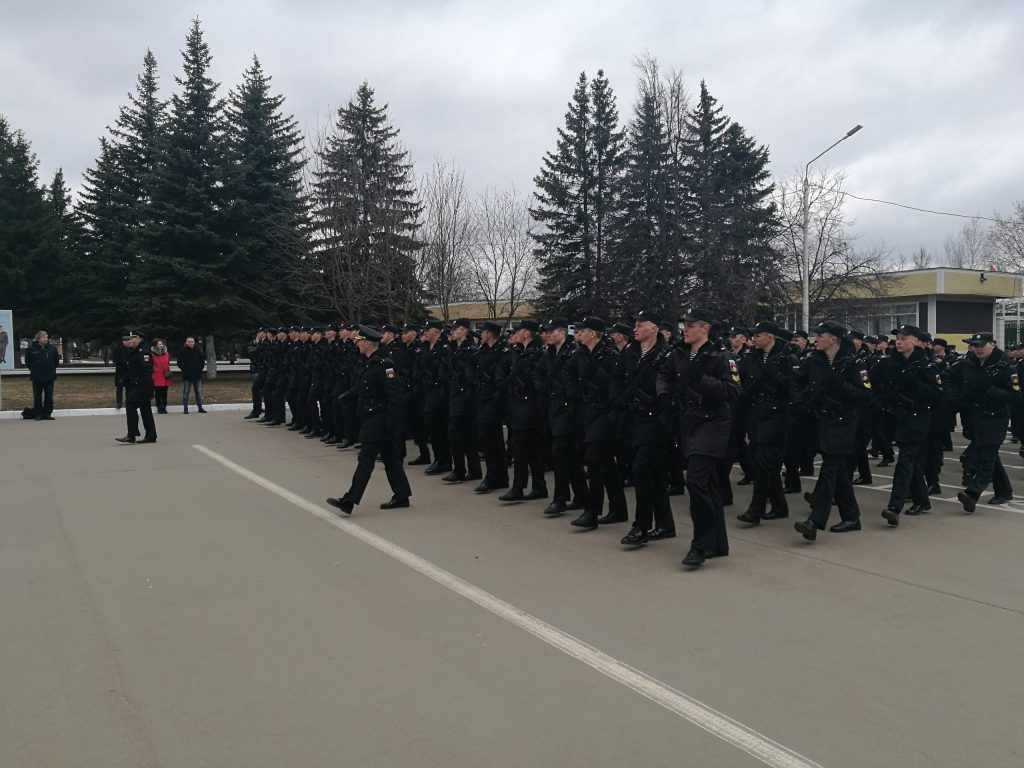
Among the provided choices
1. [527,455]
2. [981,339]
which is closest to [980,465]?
[981,339]

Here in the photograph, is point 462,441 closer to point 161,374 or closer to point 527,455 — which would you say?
point 527,455

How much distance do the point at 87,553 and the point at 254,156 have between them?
29.7m

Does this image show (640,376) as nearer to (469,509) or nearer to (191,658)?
(469,509)

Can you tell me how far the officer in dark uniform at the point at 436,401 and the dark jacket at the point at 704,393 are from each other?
500 centimetres

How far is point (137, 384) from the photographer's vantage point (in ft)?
47.0

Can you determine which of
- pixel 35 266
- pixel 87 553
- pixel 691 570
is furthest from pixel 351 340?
pixel 35 266

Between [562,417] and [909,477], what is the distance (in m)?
3.46

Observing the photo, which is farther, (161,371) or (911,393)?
(161,371)

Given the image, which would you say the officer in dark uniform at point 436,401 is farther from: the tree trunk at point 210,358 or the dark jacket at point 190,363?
the tree trunk at point 210,358

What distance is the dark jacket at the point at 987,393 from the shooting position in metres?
8.72

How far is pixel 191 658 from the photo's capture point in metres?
4.57

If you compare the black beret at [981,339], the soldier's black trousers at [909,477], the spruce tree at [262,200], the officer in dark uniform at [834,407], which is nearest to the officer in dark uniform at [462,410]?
the officer in dark uniform at [834,407]

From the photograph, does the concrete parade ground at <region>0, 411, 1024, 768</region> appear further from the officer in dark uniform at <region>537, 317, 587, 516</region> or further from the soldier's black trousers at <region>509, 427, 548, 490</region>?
the soldier's black trousers at <region>509, 427, 548, 490</region>

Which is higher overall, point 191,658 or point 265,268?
point 265,268
